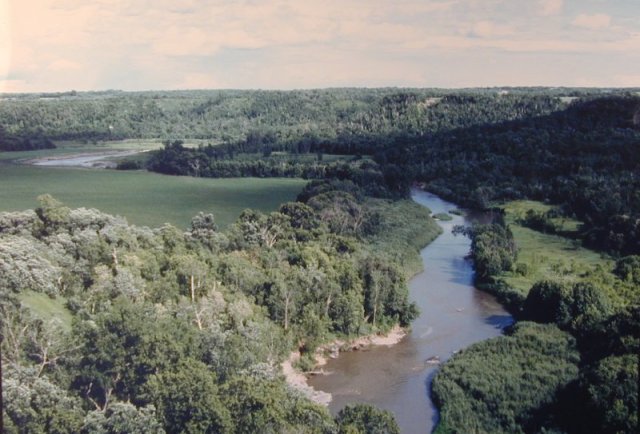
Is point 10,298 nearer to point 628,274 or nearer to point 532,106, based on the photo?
point 628,274

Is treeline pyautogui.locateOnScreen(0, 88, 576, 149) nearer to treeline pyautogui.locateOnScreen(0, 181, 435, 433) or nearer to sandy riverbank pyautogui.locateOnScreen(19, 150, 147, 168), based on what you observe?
sandy riverbank pyautogui.locateOnScreen(19, 150, 147, 168)

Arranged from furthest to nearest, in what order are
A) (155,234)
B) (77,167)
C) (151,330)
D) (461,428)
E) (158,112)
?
(158,112) < (77,167) < (155,234) < (461,428) < (151,330)

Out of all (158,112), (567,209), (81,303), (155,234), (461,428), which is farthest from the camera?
(158,112)

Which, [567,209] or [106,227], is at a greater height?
[106,227]

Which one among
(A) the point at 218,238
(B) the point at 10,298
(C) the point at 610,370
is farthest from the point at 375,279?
(B) the point at 10,298

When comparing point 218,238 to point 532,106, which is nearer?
point 218,238

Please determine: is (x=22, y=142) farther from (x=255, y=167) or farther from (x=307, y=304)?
(x=307, y=304)

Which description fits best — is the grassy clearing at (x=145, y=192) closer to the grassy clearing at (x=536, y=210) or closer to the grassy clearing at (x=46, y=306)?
the grassy clearing at (x=536, y=210)
